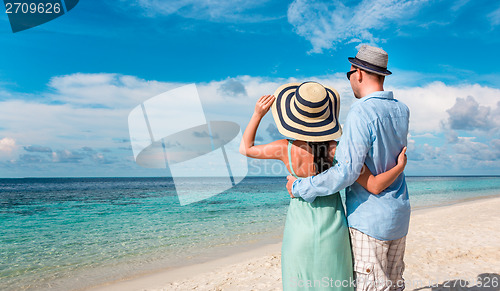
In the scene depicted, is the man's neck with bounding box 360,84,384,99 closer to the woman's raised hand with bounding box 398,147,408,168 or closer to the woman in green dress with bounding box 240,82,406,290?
the woman in green dress with bounding box 240,82,406,290

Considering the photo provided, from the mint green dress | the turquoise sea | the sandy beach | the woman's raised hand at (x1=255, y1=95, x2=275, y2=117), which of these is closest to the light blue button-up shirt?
the mint green dress

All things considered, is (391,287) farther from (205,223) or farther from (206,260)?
(205,223)

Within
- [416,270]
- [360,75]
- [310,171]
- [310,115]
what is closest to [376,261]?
[310,171]

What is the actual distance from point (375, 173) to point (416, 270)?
13.8 feet

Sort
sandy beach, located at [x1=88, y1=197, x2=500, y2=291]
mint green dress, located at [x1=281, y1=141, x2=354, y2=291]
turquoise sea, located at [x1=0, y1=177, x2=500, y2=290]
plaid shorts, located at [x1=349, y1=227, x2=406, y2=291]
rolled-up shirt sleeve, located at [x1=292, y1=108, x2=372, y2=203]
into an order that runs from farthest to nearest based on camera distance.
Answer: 1. turquoise sea, located at [x1=0, y1=177, x2=500, y2=290]
2. sandy beach, located at [x1=88, y1=197, x2=500, y2=291]
3. mint green dress, located at [x1=281, y1=141, x2=354, y2=291]
4. plaid shorts, located at [x1=349, y1=227, x2=406, y2=291]
5. rolled-up shirt sleeve, located at [x1=292, y1=108, x2=372, y2=203]

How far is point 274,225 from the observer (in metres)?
11.8

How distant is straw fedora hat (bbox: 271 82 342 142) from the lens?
1.90 metres

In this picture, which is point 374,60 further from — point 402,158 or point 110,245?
point 110,245

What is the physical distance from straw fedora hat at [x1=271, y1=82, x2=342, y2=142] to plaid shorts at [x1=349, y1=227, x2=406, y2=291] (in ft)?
2.01

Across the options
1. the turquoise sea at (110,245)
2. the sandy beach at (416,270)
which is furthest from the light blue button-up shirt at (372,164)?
the turquoise sea at (110,245)

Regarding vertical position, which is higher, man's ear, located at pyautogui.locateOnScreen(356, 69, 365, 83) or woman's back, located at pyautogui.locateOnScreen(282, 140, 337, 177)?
man's ear, located at pyautogui.locateOnScreen(356, 69, 365, 83)

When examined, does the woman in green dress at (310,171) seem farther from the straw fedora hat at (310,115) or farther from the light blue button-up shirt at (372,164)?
the light blue button-up shirt at (372,164)

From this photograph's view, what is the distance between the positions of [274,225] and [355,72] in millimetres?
10396

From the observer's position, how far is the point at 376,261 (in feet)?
5.93
